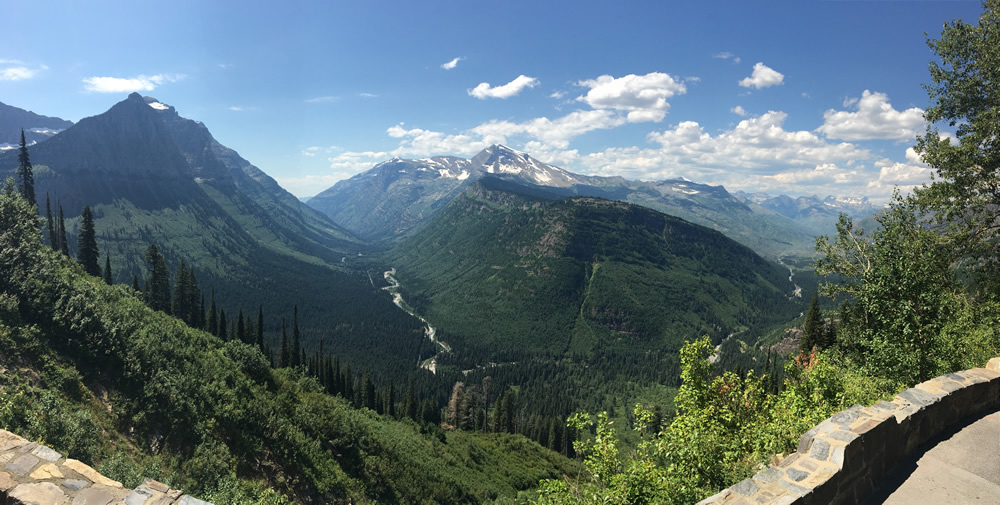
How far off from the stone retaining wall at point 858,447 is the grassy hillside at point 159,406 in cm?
2110

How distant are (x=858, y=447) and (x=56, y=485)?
18.7 m

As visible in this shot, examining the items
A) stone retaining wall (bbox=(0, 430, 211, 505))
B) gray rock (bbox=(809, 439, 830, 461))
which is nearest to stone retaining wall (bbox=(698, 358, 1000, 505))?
gray rock (bbox=(809, 439, 830, 461))

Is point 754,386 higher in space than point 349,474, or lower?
higher

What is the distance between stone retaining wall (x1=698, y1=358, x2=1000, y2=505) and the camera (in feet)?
29.4

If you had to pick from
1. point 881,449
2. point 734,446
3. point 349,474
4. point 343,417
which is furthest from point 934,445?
point 343,417

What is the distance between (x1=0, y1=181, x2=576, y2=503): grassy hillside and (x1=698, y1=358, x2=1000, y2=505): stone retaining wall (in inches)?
831

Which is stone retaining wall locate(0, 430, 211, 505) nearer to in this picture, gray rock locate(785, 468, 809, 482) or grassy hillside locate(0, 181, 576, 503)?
grassy hillside locate(0, 181, 576, 503)

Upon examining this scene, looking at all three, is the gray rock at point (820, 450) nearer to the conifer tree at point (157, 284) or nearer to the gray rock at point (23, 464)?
the gray rock at point (23, 464)

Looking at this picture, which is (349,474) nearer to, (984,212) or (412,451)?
(412,451)

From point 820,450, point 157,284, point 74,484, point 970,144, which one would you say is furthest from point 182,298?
point 970,144

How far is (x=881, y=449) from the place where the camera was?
10.6m

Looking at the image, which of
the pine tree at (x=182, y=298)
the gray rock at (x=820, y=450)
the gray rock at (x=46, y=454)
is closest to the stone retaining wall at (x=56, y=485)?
the gray rock at (x=46, y=454)

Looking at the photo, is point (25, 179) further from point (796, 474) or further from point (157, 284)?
point (796, 474)

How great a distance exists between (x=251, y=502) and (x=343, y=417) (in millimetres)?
22343
